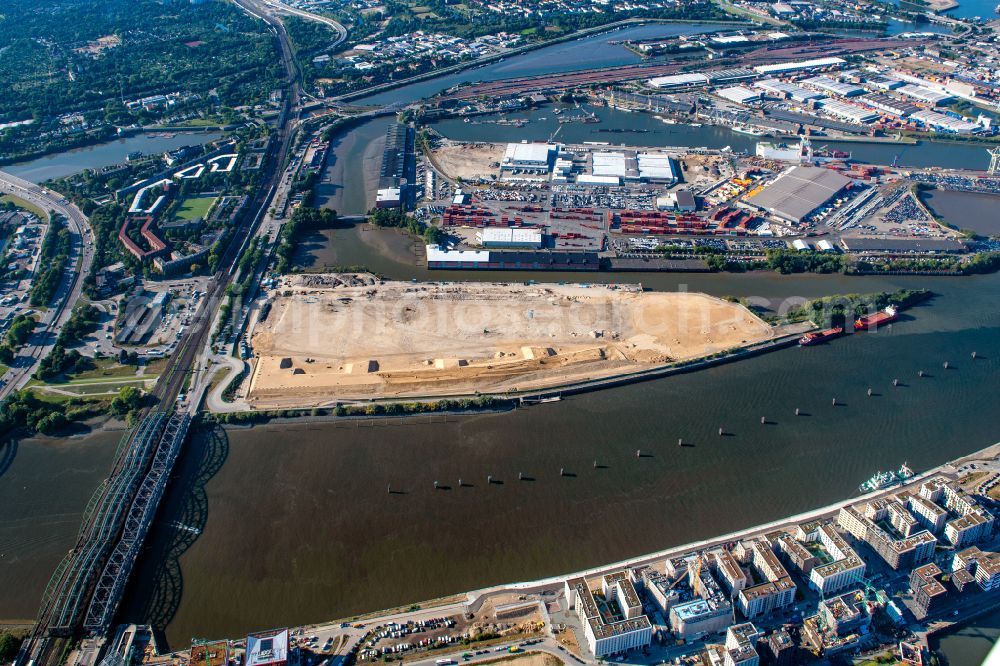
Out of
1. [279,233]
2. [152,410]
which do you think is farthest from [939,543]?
[279,233]

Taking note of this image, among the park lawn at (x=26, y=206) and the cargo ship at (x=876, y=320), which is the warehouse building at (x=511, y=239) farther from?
the park lawn at (x=26, y=206)

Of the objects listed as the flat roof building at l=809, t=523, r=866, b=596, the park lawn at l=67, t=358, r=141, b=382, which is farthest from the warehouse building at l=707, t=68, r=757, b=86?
the park lawn at l=67, t=358, r=141, b=382

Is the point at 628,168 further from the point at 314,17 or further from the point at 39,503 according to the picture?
the point at 314,17

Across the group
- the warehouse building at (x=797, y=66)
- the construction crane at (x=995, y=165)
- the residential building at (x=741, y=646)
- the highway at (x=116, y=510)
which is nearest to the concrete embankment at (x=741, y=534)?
the residential building at (x=741, y=646)

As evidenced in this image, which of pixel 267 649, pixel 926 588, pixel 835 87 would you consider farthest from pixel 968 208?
pixel 267 649

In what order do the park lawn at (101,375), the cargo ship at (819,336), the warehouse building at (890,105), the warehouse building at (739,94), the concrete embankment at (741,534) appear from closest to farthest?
the concrete embankment at (741,534) → the park lawn at (101,375) → the cargo ship at (819,336) → the warehouse building at (890,105) → the warehouse building at (739,94)

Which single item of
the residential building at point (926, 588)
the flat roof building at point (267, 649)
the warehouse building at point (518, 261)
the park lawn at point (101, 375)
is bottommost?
the residential building at point (926, 588)
